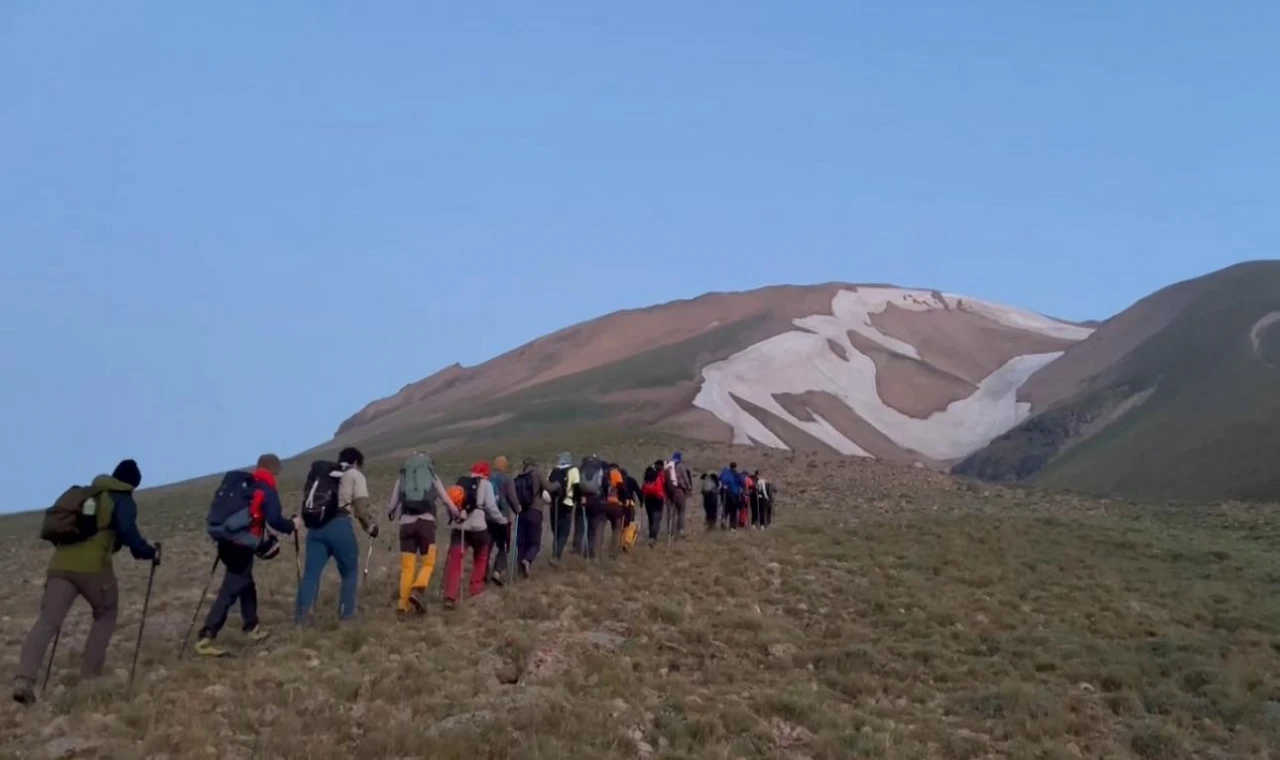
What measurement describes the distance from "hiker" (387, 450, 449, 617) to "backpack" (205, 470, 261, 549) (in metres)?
1.94

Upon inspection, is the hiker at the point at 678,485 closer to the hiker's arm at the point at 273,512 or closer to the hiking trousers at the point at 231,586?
the hiker's arm at the point at 273,512

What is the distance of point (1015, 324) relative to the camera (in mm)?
115312

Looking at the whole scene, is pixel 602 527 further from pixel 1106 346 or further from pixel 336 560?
pixel 1106 346

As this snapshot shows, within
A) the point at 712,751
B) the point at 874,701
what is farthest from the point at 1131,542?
the point at 712,751

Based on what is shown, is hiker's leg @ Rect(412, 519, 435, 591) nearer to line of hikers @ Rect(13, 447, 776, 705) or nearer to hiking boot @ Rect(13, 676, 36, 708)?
line of hikers @ Rect(13, 447, 776, 705)

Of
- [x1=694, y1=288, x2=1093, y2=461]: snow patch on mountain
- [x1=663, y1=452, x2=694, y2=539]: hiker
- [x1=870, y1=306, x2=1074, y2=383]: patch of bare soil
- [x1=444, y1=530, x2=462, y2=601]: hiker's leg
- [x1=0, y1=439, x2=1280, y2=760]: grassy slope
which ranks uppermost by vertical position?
[x1=870, y1=306, x2=1074, y2=383]: patch of bare soil

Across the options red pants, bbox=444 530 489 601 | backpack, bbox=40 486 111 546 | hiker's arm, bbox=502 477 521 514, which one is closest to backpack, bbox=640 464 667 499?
hiker's arm, bbox=502 477 521 514

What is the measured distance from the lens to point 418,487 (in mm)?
13555

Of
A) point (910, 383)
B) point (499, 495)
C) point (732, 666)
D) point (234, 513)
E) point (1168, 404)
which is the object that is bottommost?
point (732, 666)

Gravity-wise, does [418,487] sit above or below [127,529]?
above

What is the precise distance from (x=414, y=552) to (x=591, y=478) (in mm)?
5726

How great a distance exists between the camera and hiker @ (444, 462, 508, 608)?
1440 centimetres

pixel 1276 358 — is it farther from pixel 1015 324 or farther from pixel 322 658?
pixel 322 658

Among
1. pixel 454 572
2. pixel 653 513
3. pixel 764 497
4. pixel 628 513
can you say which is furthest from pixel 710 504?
pixel 454 572
